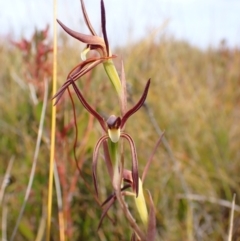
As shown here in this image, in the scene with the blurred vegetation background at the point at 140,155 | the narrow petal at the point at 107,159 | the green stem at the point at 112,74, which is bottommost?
the blurred vegetation background at the point at 140,155

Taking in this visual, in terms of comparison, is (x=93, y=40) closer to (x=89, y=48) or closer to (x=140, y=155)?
(x=89, y=48)

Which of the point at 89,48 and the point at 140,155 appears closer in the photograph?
the point at 89,48

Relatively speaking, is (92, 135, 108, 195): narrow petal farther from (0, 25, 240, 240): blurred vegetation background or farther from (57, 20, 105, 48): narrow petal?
(0, 25, 240, 240): blurred vegetation background

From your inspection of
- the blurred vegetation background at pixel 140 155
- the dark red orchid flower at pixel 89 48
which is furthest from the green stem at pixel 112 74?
the blurred vegetation background at pixel 140 155

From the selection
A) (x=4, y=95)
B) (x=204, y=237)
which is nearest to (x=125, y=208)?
(x=204, y=237)

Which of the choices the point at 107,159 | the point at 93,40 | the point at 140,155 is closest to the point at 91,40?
the point at 93,40

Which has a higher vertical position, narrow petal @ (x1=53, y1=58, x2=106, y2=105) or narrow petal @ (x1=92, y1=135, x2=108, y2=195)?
narrow petal @ (x1=53, y1=58, x2=106, y2=105)

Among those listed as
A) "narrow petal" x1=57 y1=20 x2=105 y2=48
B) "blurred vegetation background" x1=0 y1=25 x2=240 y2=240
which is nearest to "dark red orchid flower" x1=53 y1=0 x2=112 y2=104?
"narrow petal" x1=57 y1=20 x2=105 y2=48

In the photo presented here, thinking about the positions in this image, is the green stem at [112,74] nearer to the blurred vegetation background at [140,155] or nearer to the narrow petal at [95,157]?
the narrow petal at [95,157]
